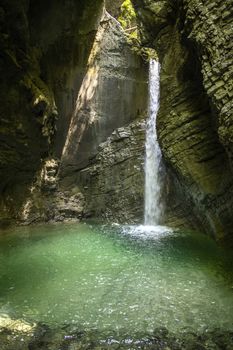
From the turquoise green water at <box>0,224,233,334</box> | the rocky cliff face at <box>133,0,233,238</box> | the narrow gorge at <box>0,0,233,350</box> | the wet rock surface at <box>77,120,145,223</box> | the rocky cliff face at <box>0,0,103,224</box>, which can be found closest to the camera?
the turquoise green water at <box>0,224,233,334</box>

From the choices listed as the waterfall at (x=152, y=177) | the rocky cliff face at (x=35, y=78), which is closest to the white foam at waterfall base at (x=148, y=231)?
the waterfall at (x=152, y=177)

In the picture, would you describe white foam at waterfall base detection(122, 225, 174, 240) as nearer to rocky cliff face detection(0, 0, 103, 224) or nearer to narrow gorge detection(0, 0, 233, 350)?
narrow gorge detection(0, 0, 233, 350)

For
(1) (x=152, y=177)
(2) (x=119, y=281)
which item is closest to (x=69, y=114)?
(1) (x=152, y=177)

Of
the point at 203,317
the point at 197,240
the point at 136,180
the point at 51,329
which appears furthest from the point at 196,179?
the point at 51,329

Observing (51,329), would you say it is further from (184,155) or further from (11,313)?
(184,155)

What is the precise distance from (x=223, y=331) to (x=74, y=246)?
5843 millimetres

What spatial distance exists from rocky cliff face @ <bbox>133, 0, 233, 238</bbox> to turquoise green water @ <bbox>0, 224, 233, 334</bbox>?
55.2 inches

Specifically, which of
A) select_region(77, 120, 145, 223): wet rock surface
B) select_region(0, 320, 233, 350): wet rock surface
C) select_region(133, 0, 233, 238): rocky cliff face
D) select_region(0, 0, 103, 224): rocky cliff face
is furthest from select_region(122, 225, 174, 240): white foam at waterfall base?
select_region(0, 320, 233, 350): wet rock surface

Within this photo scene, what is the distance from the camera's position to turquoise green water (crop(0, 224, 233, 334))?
18.4 ft

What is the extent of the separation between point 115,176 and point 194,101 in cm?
511

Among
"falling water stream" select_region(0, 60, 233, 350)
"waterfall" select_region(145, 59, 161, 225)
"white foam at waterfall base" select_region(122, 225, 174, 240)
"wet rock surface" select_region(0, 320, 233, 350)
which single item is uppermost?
"waterfall" select_region(145, 59, 161, 225)

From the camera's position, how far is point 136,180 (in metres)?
14.1

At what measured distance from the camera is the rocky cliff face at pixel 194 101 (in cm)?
793

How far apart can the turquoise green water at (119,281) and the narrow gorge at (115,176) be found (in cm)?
4
